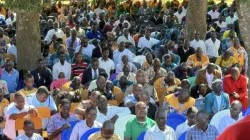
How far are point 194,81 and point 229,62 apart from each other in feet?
7.44

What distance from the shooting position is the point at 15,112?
27.0 ft

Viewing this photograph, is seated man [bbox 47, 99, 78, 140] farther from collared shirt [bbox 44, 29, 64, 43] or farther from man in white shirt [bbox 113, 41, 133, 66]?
collared shirt [bbox 44, 29, 64, 43]

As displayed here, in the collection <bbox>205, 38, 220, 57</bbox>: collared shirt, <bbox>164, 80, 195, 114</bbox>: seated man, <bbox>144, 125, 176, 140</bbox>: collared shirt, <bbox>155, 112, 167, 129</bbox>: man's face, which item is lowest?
<bbox>205, 38, 220, 57</bbox>: collared shirt

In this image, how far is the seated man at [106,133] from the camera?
22.3 feet

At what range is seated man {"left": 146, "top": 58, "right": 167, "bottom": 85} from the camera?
12070 mm

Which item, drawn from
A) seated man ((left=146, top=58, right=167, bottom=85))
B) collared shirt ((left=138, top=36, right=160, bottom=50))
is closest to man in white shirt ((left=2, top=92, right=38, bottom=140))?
seated man ((left=146, top=58, right=167, bottom=85))

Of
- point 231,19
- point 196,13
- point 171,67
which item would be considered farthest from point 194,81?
point 231,19

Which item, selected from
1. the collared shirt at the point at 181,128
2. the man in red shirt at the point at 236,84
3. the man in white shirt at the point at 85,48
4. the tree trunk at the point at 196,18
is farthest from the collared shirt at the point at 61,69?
the tree trunk at the point at 196,18

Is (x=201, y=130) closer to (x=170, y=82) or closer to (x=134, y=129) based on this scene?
(x=134, y=129)

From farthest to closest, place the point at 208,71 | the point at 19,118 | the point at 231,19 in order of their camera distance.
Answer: the point at 231,19, the point at 208,71, the point at 19,118

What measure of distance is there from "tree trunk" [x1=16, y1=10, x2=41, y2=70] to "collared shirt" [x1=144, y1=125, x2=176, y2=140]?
7.71 meters

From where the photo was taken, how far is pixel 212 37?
1675cm

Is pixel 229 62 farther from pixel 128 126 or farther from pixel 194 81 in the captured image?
pixel 128 126

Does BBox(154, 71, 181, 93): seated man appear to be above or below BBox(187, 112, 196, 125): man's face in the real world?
below
